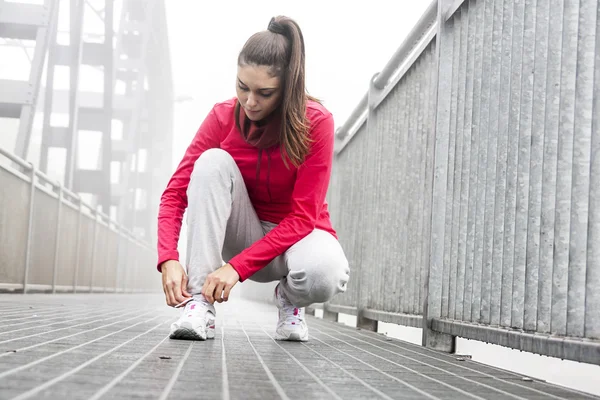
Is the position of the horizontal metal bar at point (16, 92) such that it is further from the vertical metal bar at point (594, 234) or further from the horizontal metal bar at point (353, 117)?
the vertical metal bar at point (594, 234)

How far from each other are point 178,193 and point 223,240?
0.84 ft

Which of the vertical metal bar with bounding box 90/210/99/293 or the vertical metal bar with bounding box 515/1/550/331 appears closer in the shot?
the vertical metal bar with bounding box 515/1/550/331

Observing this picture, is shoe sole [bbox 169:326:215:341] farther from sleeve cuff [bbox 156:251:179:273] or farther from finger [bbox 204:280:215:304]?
sleeve cuff [bbox 156:251:179:273]

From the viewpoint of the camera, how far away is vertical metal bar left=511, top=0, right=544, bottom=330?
239 centimetres

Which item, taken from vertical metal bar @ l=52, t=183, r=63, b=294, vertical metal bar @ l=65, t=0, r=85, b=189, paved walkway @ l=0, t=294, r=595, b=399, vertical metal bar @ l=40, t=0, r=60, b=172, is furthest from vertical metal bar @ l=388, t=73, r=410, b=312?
vertical metal bar @ l=65, t=0, r=85, b=189

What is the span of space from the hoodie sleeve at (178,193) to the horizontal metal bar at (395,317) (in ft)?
4.03

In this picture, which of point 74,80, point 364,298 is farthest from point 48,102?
point 364,298

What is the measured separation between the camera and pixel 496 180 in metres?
→ 2.69

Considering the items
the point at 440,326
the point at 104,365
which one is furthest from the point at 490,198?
the point at 104,365

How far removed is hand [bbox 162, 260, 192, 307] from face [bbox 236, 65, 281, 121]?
23.2 inches

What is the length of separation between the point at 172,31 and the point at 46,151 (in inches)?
726

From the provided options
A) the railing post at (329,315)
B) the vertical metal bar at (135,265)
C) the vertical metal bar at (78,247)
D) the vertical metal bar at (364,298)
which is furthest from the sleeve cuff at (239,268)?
the vertical metal bar at (135,265)

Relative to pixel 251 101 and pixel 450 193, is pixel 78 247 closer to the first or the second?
pixel 450 193

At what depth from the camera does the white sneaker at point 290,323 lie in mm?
3037
